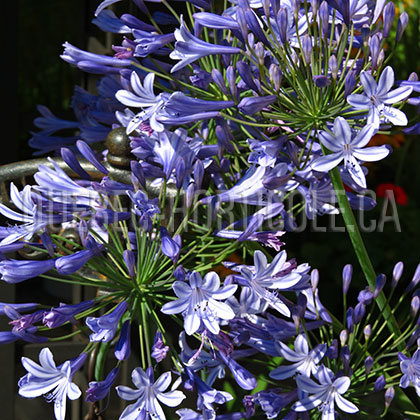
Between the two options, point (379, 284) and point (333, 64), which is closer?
point (333, 64)

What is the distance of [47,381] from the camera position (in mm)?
1259

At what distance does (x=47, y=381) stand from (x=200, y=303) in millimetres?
311

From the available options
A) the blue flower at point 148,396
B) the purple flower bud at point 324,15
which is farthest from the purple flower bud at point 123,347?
the purple flower bud at point 324,15

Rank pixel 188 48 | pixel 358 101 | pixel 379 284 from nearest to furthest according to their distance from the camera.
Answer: pixel 358 101 → pixel 188 48 → pixel 379 284

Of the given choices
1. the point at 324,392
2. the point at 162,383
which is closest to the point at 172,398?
the point at 162,383

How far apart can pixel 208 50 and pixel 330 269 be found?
2.13 m

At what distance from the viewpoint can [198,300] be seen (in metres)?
1.18

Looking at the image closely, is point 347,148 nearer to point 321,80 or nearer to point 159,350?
point 321,80

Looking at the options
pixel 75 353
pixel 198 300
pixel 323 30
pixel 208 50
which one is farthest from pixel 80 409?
pixel 323 30

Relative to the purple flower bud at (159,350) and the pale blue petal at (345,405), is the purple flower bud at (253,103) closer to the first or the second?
the purple flower bud at (159,350)

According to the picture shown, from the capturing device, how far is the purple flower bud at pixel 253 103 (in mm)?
1199

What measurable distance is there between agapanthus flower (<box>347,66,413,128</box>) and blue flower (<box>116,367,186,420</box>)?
0.55 m

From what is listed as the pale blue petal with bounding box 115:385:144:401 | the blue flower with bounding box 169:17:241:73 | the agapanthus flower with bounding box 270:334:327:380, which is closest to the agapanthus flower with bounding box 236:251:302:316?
the agapanthus flower with bounding box 270:334:327:380

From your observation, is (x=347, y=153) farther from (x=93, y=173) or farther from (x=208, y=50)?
(x=93, y=173)
